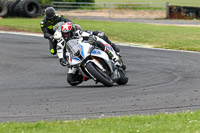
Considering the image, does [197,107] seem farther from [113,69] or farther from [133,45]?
[133,45]

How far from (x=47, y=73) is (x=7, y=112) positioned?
5877 millimetres

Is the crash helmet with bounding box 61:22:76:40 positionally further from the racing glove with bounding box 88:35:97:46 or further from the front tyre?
the front tyre

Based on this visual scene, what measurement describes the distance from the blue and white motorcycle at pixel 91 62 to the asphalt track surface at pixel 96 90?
28 centimetres

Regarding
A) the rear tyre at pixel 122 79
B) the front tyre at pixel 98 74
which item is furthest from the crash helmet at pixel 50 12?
the front tyre at pixel 98 74

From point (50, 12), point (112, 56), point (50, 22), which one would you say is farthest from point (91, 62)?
point (50, 22)

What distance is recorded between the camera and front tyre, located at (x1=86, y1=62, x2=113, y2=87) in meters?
10.3

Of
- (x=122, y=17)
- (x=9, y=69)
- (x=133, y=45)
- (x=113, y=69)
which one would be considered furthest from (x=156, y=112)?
(x=122, y=17)

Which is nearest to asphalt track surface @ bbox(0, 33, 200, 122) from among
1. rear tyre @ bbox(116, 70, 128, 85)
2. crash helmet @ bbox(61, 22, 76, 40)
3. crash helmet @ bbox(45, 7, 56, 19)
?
rear tyre @ bbox(116, 70, 128, 85)

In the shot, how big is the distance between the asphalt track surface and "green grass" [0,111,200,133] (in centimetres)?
64

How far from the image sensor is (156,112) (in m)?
7.79

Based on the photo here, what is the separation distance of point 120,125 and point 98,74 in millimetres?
3803

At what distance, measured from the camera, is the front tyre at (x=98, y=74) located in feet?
33.8

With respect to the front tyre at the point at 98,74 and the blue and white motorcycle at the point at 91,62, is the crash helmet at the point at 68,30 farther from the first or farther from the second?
the front tyre at the point at 98,74

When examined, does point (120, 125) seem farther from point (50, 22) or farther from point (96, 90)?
point (50, 22)
